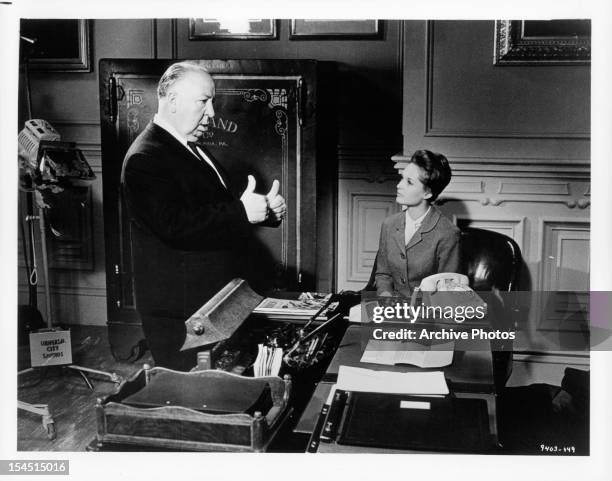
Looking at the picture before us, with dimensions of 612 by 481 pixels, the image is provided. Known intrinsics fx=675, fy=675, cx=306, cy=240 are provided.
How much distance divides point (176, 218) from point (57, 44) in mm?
620

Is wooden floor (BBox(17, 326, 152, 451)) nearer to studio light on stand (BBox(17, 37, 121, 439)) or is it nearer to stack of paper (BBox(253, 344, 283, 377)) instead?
studio light on stand (BBox(17, 37, 121, 439))

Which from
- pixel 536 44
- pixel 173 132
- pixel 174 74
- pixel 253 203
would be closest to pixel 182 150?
pixel 173 132

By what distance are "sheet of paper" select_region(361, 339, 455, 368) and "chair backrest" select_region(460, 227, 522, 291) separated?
0.48 m

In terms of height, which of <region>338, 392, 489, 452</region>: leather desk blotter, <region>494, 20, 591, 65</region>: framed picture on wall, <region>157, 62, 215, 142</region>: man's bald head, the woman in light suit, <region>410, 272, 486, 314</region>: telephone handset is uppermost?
<region>494, 20, 591, 65</region>: framed picture on wall

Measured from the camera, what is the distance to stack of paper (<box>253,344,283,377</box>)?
123 centimetres

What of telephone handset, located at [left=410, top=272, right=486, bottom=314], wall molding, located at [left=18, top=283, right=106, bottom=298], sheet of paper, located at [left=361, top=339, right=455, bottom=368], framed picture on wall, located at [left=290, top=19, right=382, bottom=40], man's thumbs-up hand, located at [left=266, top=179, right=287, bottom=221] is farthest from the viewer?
framed picture on wall, located at [left=290, top=19, right=382, bottom=40]

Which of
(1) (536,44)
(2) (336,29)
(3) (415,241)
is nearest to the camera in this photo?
(3) (415,241)

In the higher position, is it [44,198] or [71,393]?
[44,198]

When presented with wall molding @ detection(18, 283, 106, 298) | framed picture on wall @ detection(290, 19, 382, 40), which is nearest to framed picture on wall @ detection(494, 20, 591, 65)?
framed picture on wall @ detection(290, 19, 382, 40)

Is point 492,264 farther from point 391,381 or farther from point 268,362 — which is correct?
point 268,362

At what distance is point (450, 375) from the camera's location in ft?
4.09
